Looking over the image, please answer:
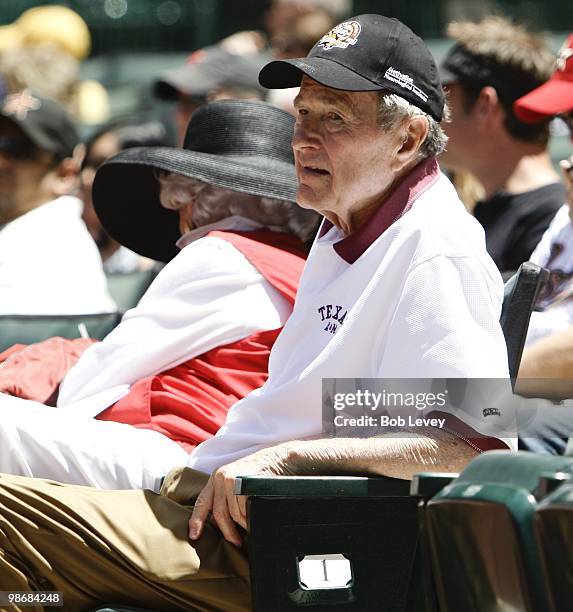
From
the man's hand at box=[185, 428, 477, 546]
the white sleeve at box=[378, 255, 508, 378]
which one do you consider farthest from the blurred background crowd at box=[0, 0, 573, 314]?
the man's hand at box=[185, 428, 477, 546]

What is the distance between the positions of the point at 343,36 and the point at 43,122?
246 cm

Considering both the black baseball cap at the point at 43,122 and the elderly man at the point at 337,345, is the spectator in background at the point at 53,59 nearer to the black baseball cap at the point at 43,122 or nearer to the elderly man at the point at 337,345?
the black baseball cap at the point at 43,122

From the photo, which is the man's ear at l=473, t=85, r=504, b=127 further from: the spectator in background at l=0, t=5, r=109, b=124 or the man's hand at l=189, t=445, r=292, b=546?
the spectator in background at l=0, t=5, r=109, b=124

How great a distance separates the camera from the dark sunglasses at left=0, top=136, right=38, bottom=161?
4.91 metres

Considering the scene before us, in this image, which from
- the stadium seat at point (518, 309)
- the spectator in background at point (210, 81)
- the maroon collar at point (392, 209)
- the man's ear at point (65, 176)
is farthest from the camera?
the spectator in background at point (210, 81)

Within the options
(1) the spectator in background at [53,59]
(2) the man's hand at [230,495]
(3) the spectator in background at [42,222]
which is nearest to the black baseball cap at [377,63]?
(2) the man's hand at [230,495]

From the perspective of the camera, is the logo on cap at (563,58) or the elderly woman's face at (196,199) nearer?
the elderly woman's face at (196,199)

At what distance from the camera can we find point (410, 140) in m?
2.72

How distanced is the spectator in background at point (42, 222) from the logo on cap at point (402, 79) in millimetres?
2030

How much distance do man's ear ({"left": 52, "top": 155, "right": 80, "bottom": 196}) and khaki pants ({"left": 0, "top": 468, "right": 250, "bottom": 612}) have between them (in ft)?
8.57

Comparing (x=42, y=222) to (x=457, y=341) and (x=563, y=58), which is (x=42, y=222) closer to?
(x=563, y=58)

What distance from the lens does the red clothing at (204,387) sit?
9.95 feet

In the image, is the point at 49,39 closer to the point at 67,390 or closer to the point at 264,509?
the point at 67,390

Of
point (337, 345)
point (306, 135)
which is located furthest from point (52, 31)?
point (337, 345)
